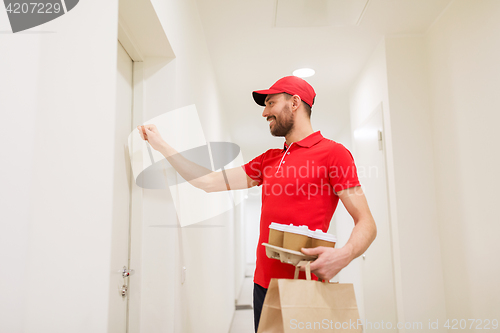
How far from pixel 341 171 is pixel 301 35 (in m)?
1.56

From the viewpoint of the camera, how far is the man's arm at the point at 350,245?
92 centimetres

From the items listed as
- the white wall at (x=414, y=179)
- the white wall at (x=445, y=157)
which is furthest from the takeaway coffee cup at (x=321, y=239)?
the white wall at (x=414, y=179)

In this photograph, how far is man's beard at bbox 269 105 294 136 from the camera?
4.41ft

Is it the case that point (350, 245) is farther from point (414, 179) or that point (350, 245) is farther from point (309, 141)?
point (414, 179)

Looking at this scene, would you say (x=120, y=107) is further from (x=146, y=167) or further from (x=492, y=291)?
(x=492, y=291)

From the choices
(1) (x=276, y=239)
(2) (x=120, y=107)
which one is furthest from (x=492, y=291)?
(2) (x=120, y=107)

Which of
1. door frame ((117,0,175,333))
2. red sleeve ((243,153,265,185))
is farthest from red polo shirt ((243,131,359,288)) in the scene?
door frame ((117,0,175,333))

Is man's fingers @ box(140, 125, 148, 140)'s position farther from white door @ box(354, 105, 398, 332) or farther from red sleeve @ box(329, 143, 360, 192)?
white door @ box(354, 105, 398, 332)

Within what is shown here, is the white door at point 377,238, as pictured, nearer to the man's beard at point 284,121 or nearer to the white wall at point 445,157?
the white wall at point 445,157

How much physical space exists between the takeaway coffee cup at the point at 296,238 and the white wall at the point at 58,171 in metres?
0.48

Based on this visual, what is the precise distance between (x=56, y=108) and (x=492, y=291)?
197cm

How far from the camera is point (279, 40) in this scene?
2.44 m

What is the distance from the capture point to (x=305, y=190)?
3.79 ft

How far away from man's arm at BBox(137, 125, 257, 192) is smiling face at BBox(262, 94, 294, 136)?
0.28 meters
